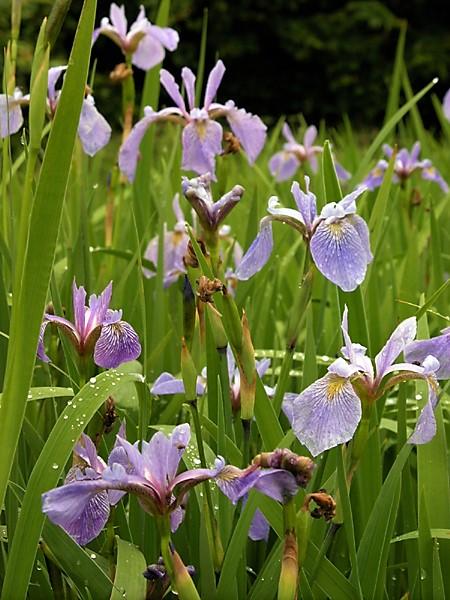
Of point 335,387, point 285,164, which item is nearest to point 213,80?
point 335,387

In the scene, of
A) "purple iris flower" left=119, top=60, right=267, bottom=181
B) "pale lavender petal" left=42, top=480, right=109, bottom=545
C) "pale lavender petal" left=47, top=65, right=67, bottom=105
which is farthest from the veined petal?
"pale lavender petal" left=42, top=480, right=109, bottom=545

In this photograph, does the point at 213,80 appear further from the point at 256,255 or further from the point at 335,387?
the point at 335,387

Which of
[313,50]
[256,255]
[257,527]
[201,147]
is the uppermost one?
[313,50]

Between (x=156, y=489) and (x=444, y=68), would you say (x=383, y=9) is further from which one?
(x=156, y=489)

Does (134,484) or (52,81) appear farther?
(52,81)

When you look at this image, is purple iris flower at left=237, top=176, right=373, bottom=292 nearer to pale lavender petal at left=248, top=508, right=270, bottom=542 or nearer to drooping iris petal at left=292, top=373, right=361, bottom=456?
drooping iris petal at left=292, top=373, right=361, bottom=456

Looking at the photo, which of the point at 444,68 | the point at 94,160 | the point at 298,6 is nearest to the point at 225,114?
the point at 94,160
